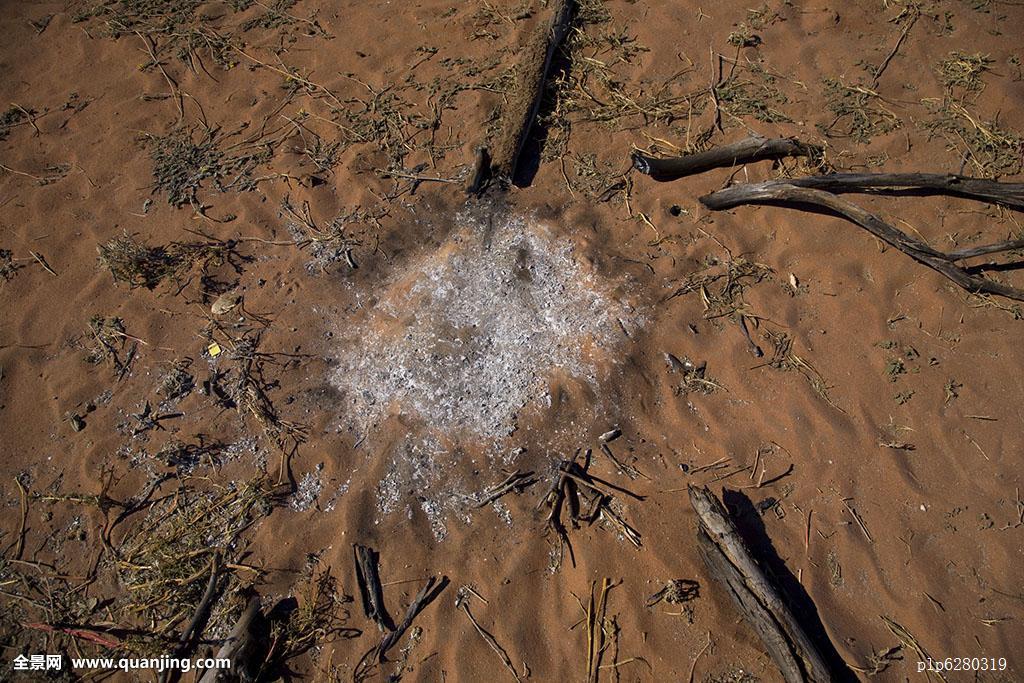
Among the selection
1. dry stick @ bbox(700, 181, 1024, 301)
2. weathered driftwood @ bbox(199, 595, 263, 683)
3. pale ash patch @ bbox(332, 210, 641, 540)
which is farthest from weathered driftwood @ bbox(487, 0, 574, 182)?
weathered driftwood @ bbox(199, 595, 263, 683)

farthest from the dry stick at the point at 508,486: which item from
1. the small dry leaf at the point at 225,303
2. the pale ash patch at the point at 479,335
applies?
the small dry leaf at the point at 225,303

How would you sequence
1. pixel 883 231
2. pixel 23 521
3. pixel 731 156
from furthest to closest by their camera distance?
pixel 731 156
pixel 883 231
pixel 23 521

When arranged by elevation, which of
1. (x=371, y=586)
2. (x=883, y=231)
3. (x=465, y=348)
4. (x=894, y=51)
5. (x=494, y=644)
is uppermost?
(x=894, y=51)

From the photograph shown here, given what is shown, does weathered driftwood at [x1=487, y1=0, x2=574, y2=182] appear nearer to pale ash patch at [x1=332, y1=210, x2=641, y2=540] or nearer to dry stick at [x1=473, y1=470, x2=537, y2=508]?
pale ash patch at [x1=332, y1=210, x2=641, y2=540]

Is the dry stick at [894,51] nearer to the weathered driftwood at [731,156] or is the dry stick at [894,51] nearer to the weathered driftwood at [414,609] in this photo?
the weathered driftwood at [731,156]

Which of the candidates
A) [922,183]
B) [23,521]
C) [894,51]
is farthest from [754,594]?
[894,51]

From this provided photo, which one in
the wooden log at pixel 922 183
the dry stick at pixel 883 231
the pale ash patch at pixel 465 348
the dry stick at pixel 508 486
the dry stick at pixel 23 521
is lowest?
the dry stick at pixel 23 521

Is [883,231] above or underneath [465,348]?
above

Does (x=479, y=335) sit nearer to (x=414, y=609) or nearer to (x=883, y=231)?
(x=414, y=609)

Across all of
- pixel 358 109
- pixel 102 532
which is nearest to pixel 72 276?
pixel 102 532
